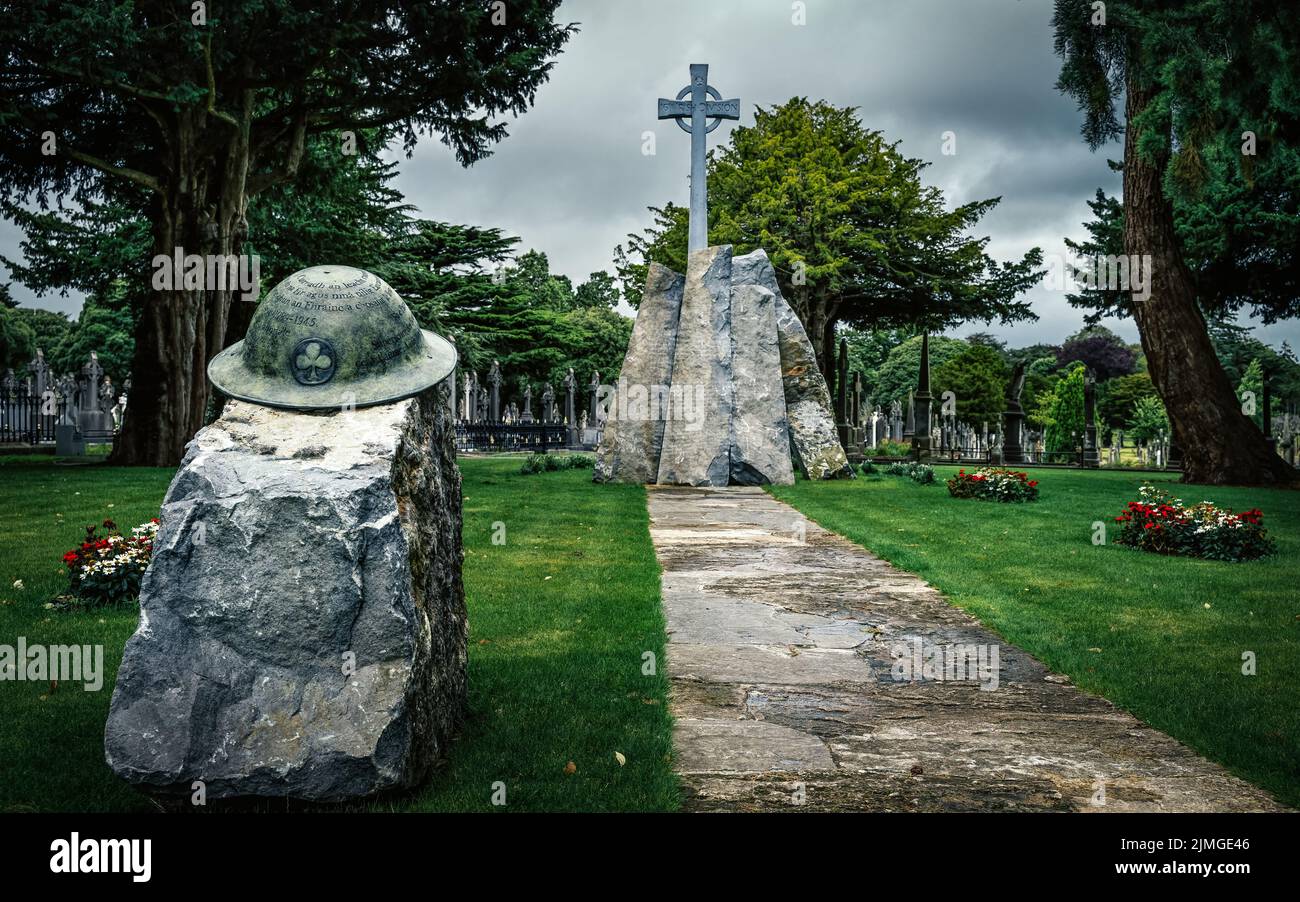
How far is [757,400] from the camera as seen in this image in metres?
15.3

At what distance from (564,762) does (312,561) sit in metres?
1.22

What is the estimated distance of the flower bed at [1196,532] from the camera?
8.65 m

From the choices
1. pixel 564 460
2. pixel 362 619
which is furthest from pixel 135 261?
pixel 362 619

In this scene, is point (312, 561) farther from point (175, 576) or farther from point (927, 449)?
point (927, 449)

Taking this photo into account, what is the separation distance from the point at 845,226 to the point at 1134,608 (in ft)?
85.2

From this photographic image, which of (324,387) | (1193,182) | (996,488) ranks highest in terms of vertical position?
(1193,182)

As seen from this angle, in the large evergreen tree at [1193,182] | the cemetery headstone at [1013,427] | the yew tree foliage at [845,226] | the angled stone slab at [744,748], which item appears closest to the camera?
the angled stone slab at [744,748]
